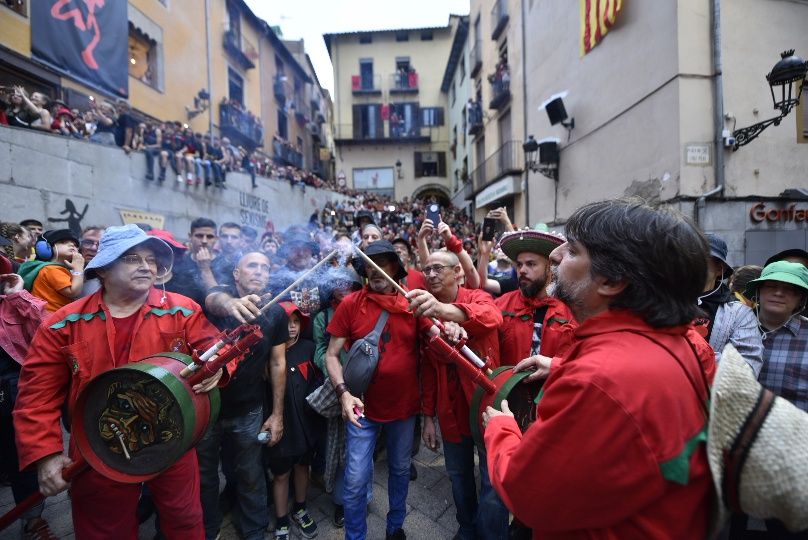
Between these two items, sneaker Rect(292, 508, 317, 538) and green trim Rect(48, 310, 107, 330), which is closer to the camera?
green trim Rect(48, 310, 107, 330)

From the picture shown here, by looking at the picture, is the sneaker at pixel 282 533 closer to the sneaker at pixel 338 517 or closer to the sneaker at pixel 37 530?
the sneaker at pixel 338 517

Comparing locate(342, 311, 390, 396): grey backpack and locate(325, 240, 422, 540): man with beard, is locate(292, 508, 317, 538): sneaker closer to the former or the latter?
locate(325, 240, 422, 540): man with beard

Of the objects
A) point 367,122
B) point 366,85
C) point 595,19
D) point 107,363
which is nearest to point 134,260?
point 107,363

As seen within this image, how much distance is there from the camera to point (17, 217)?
7.29 m

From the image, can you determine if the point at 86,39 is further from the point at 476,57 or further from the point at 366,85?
the point at 366,85

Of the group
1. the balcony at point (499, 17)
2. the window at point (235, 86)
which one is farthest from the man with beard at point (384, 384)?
the window at point (235, 86)

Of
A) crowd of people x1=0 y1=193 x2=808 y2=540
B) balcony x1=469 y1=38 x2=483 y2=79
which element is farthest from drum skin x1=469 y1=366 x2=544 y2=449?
balcony x1=469 y1=38 x2=483 y2=79

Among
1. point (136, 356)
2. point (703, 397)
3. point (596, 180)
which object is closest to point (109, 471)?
point (136, 356)

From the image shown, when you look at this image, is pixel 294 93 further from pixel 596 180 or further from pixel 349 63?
pixel 596 180

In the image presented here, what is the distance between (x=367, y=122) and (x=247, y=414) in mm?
35143

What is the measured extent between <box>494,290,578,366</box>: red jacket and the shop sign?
8181 mm

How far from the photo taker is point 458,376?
2.94 metres

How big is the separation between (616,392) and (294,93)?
106 feet

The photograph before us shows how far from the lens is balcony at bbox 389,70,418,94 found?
35000 millimetres
